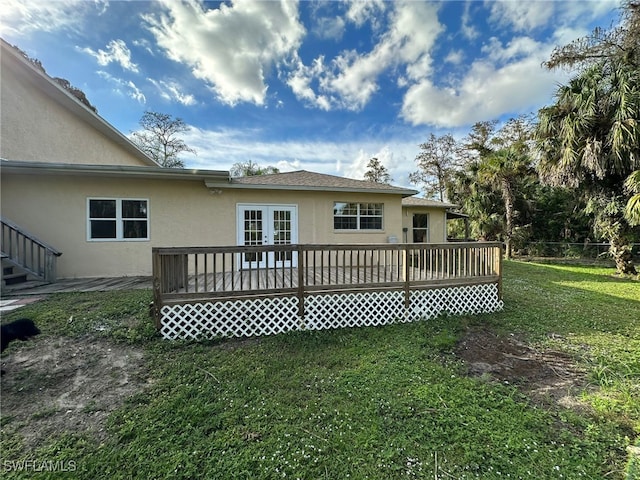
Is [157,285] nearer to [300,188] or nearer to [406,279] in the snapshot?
[406,279]

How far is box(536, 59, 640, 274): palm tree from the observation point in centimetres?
760

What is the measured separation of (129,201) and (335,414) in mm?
8164

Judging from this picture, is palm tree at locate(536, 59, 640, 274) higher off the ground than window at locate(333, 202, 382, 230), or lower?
higher

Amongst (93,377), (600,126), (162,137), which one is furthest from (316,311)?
(162,137)

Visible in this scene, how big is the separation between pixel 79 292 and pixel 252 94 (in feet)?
33.8

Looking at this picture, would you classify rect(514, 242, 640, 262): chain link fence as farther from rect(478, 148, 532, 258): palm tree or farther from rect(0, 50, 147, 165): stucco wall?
rect(0, 50, 147, 165): stucco wall

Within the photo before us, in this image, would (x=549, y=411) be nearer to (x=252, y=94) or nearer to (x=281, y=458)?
(x=281, y=458)

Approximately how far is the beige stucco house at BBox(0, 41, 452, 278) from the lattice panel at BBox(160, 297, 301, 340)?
425 centimetres

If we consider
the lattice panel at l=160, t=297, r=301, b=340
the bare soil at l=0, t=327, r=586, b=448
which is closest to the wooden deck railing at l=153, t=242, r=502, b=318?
the lattice panel at l=160, t=297, r=301, b=340

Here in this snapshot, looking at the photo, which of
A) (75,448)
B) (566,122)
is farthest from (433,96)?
(75,448)

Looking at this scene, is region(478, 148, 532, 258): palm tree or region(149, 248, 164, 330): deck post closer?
region(149, 248, 164, 330): deck post

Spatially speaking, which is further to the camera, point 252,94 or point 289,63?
point 252,94

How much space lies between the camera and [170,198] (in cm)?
788

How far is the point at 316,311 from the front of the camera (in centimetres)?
459
